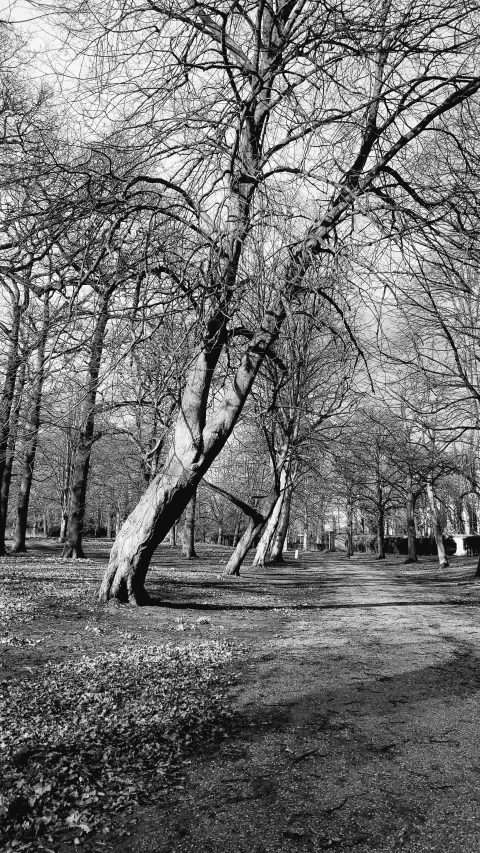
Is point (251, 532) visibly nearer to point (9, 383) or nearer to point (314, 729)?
point (9, 383)

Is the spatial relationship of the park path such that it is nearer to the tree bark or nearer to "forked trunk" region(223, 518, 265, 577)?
the tree bark

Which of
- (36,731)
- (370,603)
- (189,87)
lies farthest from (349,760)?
(370,603)

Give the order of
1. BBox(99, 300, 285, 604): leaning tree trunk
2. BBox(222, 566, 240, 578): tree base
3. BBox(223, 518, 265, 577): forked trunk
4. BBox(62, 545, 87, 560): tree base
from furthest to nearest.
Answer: BBox(62, 545, 87, 560): tree base < BBox(222, 566, 240, 578): tree base < BBox(223, 518, 265, 577): forked trunk < BBox(99, 300, 285, 604): leaning tree trunk

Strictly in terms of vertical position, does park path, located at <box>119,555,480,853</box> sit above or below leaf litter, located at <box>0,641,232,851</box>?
below

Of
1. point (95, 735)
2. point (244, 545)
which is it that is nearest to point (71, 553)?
point (244, 545)

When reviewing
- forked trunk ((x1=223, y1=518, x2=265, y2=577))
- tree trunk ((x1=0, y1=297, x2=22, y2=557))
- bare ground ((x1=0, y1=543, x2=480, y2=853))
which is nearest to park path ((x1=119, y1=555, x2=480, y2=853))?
bare ground ((x1=0, y1=543, x2=480, y2=853))

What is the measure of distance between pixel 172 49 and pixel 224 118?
841 mm

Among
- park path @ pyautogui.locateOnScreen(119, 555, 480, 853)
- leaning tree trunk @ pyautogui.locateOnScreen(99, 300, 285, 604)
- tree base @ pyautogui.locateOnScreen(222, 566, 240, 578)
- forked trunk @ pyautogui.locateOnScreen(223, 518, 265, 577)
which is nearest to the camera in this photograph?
park path @ pyautogui.locateOnScreen(119, 555, 480, 853)

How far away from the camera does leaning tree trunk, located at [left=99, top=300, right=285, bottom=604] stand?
8.83 metres

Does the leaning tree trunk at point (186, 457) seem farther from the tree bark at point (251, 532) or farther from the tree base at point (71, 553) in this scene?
the tree base at point (71, 553)

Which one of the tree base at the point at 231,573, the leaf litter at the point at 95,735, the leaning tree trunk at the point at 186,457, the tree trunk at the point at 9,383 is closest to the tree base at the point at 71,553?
the tree trunk at the point at 9,383

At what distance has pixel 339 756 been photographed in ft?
12.9

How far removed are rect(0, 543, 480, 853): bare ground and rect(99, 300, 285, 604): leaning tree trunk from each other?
0.91m

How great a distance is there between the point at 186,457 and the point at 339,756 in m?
5.49
